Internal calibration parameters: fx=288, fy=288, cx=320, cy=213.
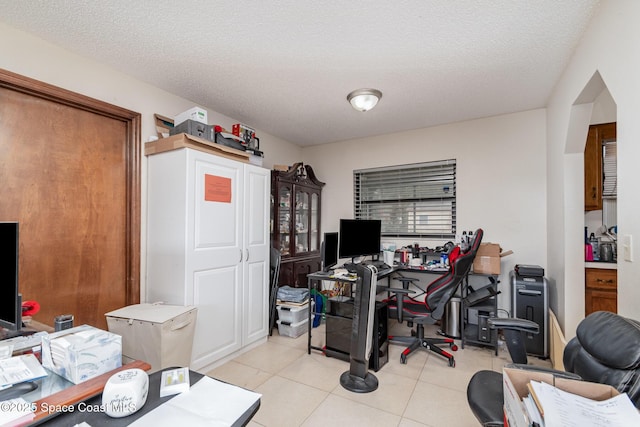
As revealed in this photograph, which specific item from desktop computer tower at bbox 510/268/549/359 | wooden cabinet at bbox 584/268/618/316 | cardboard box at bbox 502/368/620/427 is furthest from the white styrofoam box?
wooden cabinet at bbox 584/268/618/316

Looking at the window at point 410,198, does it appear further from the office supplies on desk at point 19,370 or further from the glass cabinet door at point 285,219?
the office supplies on desk at point 19,370

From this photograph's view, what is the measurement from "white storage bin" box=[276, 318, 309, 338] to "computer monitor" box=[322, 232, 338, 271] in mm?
879

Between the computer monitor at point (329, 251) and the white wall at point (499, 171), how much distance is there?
138cm

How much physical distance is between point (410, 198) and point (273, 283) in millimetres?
2158

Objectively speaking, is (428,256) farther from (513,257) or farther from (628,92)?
(628,92)

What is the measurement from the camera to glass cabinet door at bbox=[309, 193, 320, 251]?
14.4 ft

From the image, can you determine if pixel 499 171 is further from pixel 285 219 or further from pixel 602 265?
pixel 285 219

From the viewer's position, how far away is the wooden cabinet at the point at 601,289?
2.64 m

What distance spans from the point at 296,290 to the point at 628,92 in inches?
123

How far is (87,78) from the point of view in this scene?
7.44ft

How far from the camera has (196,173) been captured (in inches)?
96.5

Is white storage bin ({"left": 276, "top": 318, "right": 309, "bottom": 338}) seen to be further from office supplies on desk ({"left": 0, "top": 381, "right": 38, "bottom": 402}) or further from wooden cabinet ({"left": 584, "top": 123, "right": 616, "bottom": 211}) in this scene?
wooden cabinet ({"left": 584, "top": 123, "right": 616, "bottom": 211})

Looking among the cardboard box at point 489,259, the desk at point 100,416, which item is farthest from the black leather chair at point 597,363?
Result: the cardboard box at point 489,259

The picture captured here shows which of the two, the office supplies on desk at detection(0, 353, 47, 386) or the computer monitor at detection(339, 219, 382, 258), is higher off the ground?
the computer monitor at detection(339, 219, 382, 258)
